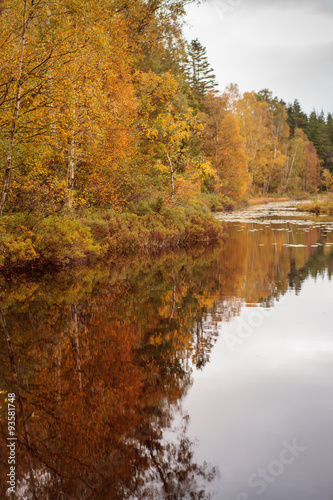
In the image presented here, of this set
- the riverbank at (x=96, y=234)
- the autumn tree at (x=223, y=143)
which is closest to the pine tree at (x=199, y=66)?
the autumn tree at (x=223, y=143)

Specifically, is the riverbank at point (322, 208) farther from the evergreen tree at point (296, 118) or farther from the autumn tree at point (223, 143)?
the evergreen tree at point (296, 118)

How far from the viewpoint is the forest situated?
41.3ft

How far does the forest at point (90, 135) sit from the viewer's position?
12602 mm

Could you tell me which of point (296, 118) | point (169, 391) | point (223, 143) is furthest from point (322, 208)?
point (296, 118)

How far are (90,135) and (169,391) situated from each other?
39.8 feet

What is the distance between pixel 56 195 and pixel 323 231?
59.6 feet

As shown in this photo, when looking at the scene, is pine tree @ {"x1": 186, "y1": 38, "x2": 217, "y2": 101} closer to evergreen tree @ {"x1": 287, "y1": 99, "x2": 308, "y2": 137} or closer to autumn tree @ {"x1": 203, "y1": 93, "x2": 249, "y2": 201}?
autumn tree @ {"x1": 203, "y1": 93, "x2": 249, "y2": 201}

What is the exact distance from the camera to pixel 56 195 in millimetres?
14539

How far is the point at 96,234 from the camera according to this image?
17.2 metres

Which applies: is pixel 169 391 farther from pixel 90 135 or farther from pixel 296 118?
pixel 296 118

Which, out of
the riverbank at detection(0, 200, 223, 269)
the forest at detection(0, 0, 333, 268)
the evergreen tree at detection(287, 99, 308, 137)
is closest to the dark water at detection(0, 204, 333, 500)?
the riverbank at detection(0, 200, 223, 269)

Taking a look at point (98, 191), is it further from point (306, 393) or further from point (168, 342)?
point (306, 393)

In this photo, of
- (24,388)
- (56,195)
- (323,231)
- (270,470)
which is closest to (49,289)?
(56,195)

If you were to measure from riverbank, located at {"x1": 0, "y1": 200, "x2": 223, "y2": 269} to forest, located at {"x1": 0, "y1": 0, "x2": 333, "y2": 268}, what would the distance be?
5 cm
